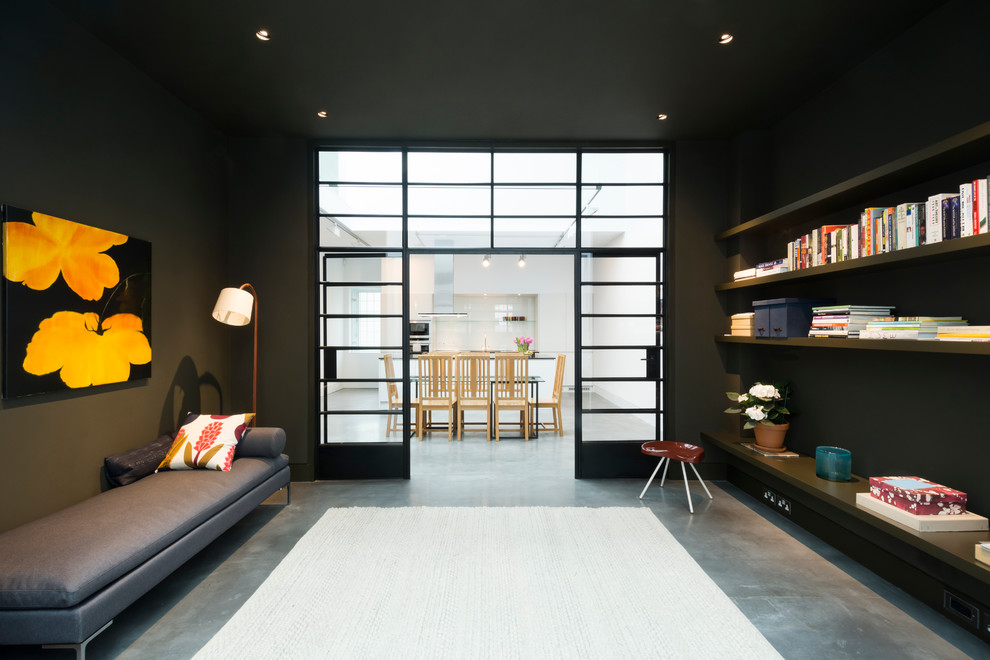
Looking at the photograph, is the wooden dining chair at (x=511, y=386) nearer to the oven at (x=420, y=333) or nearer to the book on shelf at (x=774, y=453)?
the book on shelf at (x=774, y=453)

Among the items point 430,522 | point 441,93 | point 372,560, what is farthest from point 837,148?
point 372,560

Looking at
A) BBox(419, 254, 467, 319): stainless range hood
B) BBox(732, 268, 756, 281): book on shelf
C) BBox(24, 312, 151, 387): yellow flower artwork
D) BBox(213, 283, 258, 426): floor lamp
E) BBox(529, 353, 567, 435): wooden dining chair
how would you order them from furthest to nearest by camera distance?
BBox(419, 254, 467, 319): stainless range hood < BBox(529, 353, 567, 435): wooden dining chair < BBox(732, 268, 756, 281): book on shelf < BBox(213, 283, 258, 426): floor lamp < BBox(24, 312, 151, 387): yellow flower artwork

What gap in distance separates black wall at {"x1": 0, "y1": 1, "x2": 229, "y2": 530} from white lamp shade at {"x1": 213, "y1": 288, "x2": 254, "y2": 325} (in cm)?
30

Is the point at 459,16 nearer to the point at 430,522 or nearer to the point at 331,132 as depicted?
the point at 331,132

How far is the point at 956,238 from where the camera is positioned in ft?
6.41

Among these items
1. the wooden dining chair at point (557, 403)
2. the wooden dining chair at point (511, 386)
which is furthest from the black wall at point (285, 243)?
the wooden dining chair at point (511, 386)

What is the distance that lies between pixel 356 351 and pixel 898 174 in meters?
3.79

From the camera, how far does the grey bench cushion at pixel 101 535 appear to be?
1653 mm

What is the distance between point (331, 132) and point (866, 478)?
14.7 feet

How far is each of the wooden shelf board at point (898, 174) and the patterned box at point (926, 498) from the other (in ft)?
4.87

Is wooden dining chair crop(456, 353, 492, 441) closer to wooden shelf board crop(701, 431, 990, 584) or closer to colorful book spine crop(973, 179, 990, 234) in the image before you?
wooden shelf board crop(701, 431, 990, 584)

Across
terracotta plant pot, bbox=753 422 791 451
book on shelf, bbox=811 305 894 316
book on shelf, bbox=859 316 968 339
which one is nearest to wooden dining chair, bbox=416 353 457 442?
terracotta plant pot, bbox=753 422 791 451

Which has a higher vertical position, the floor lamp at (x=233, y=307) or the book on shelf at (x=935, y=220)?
the book on shelf at (x=935, y=220)

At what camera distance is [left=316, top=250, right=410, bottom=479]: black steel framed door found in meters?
4.12
